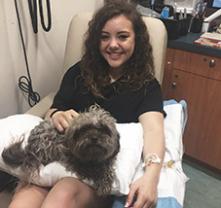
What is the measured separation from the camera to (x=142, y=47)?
1408 mm

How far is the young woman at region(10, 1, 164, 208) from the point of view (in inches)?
47.6

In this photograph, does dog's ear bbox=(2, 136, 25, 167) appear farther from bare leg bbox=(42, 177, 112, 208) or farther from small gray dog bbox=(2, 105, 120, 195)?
bare leg bbox=(42, 177, 112, 208)

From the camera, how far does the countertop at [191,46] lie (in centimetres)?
175

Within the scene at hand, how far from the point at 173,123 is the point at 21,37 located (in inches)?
33.7

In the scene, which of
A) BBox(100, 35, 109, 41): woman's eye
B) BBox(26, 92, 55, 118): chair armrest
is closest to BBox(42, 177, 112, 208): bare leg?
BBox(26, 92, 55, 118): chair armrest

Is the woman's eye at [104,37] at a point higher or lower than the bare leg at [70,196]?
higher

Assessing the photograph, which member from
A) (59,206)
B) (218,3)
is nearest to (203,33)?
(218,3)

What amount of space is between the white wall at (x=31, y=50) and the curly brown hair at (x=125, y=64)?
395mm

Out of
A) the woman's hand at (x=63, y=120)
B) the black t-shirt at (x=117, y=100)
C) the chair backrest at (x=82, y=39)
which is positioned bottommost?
the black t-shirt at (x=117, y=100)

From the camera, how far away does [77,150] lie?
1025mm

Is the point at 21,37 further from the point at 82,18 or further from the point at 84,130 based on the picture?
the point at 84,130

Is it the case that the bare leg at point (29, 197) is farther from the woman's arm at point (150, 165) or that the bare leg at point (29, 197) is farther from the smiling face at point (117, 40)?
the smiling face at point (117, 40)

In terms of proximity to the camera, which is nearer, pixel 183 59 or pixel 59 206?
pixel 59 206

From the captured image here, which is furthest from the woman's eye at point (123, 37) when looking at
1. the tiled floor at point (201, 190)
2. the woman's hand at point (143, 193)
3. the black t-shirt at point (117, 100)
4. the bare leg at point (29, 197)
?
the tiled floor at point (201, 190)
